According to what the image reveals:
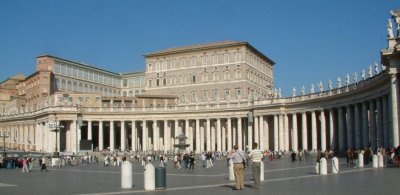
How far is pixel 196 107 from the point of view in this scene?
103125 mm

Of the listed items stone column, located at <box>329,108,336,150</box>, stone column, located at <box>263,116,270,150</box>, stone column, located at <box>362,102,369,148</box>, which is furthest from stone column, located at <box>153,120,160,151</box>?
stone column, located at <box>362,102,369,148</box>

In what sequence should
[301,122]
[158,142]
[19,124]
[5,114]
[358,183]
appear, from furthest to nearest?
[5,114]
[19,124]
[158,142]
[301,122]
[358,183]

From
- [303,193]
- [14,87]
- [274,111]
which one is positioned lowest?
[303,193]

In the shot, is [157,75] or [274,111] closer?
[274,111]

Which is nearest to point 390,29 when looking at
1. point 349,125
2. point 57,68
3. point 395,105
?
point 395,105

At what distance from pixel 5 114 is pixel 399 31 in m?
112

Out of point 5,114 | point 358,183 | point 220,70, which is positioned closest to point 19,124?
point 5,114

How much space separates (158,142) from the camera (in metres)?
109

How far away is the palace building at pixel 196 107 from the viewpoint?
227 ft

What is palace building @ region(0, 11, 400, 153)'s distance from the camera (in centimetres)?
6906

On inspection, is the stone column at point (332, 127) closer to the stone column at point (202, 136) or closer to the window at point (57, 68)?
the stone column at point (202, 136)

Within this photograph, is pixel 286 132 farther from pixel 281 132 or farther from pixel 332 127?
pixel 332 127

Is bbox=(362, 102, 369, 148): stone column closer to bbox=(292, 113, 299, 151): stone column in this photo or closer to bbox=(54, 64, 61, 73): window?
bbox=(292, 113, 299, 151): stone column

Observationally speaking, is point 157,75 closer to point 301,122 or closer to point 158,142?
point 158,142
